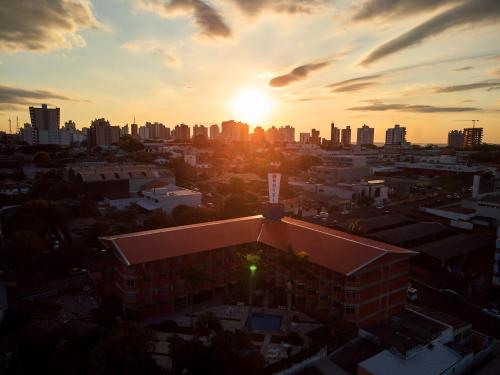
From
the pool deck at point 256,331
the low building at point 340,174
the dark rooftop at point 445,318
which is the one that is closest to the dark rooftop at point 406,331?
the dark rooftop at point 445,318

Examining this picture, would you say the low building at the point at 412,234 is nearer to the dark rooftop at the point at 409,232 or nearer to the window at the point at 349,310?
the dark rooftop at the point at 409,232

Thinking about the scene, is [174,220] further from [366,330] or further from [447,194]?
[447,194]

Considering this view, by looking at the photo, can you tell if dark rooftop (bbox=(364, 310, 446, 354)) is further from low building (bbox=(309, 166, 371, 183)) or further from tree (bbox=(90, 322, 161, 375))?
low building (bbox=(309, 166, 371, 183))

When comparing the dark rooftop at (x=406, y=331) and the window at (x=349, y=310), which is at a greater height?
the window at (x=349, y=310)

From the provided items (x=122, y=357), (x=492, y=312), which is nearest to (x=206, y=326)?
(x=122, y=357)

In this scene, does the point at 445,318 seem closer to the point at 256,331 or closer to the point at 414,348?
the point at 414,348

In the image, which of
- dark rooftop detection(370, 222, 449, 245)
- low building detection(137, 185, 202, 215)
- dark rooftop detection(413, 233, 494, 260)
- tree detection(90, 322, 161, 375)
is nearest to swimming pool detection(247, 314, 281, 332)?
tree detection(90, 322, 161, 375)
